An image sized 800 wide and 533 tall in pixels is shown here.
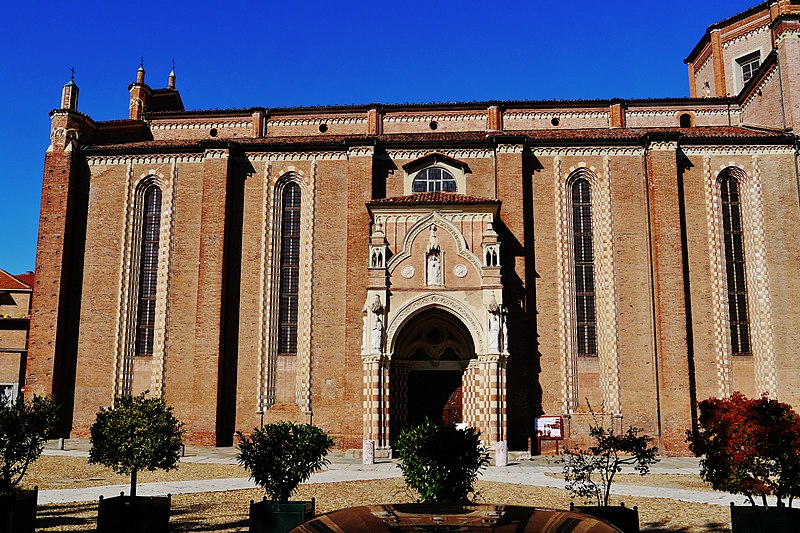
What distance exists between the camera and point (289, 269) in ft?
95.9

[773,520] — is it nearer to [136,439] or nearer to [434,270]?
[136,439]

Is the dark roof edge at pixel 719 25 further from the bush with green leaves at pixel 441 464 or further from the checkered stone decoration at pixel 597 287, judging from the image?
the bush with green leaves at pixel 441 464

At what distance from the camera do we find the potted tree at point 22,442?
10508 millimetres

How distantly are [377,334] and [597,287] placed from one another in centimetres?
954

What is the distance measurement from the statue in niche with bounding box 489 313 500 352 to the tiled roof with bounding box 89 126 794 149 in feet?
25.5

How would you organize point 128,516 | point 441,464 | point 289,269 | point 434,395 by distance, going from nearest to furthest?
1. point 128,516
2. point 441,464
3. point 434,395
4. point 289,269

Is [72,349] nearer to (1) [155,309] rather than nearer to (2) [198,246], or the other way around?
(1) [155,309]

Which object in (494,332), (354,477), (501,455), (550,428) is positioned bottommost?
(354,477)

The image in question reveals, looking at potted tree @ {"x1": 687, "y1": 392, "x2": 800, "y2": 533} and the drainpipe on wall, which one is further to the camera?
the drainpipe on wall

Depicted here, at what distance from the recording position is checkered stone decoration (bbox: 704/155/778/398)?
27141 mm

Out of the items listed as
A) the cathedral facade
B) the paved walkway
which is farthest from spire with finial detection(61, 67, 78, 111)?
the paved walkway

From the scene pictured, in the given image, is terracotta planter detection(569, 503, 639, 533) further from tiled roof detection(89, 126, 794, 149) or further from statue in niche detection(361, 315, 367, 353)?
tiled roof detection(89, 126, 794, 149)

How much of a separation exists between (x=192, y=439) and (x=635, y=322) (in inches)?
715

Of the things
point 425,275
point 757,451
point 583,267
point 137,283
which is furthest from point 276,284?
point 757,451
